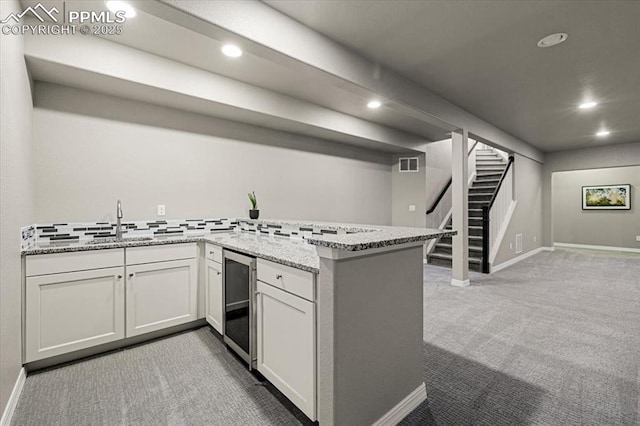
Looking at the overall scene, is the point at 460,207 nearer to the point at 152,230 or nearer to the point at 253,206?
the point at 253,206

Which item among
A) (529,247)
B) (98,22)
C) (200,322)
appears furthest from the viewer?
(529,247)

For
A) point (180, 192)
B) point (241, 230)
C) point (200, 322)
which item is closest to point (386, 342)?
point (200, 322)

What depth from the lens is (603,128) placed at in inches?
201

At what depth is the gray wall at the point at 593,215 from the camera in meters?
7.55

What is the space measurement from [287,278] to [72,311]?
182cm

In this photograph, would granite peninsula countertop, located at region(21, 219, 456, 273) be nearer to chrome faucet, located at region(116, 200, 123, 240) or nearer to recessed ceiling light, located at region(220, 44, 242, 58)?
chrome faucet, located at region(116, 200, 123, 240)

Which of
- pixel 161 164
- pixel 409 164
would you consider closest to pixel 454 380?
pixel 161 164

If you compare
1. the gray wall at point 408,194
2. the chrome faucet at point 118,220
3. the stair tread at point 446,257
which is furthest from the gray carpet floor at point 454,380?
the gray wall at point 408,194

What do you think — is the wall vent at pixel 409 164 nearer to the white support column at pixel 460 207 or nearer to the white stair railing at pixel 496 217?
the white stair railing at pixel 496 217

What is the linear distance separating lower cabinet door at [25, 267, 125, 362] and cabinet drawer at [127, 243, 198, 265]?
0.13 metres

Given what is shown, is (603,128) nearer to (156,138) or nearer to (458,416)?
(458,416)

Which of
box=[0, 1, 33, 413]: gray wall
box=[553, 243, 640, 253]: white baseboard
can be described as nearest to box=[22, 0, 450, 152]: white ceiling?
box=[0, 1, 33, 413]: gray wall

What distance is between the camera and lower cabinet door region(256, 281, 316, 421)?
152 centimetres

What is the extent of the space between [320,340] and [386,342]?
412 millimetres
